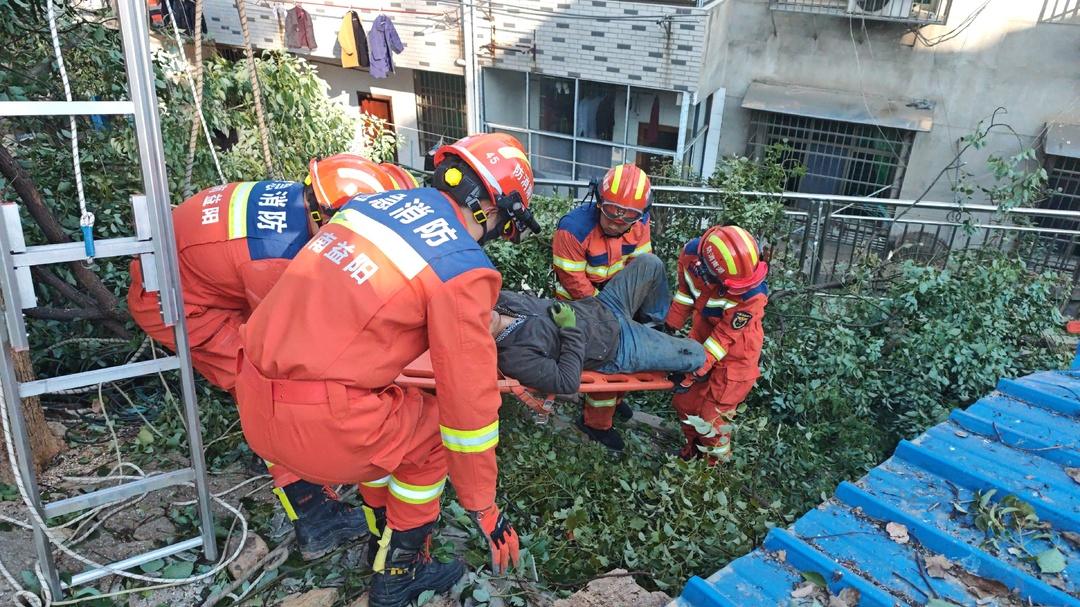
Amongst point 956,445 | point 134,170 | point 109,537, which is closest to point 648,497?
point 956,445

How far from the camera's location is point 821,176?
10648 millimetres

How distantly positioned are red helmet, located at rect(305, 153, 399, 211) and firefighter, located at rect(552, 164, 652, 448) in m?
1.78

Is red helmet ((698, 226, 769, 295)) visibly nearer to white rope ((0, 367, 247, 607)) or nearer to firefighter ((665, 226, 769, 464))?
firefighter ((665, 226, 769, 464))

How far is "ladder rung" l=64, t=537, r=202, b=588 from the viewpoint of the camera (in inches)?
103

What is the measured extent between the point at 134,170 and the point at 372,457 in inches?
123

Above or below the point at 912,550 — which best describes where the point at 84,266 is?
above

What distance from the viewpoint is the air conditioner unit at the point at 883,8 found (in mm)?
9383

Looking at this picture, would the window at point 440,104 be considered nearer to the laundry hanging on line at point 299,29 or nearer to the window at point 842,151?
the laundry hanging on line at point 299,29

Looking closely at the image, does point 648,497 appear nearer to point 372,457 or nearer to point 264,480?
point 372,457

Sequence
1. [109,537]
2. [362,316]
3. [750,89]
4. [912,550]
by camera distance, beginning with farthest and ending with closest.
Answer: [750,89] → [109,537] → [912,550] → [362,316]

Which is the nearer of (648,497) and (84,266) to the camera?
(84,266)

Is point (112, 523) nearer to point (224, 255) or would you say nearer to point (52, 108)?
point (224, 255)

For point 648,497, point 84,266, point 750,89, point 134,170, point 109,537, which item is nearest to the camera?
point 109,537

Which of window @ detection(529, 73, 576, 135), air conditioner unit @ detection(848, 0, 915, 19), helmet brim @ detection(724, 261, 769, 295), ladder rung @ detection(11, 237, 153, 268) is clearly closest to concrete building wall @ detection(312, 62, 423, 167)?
window @ detection(529, 73, 576, 135)
